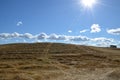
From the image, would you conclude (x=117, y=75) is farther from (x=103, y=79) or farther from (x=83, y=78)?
(x=83, y=78)

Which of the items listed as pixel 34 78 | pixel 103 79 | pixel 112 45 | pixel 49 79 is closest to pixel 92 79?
pixel 103 79

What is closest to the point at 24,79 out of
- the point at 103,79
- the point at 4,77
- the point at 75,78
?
the point at 4,77

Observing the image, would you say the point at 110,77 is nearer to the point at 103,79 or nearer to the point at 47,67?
the point at 103,79

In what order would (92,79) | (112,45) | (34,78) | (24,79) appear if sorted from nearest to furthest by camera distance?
(24,79), (34,78), (92,79), (112,45)

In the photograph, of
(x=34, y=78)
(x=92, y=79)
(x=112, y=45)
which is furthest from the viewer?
(x=112, y=45)

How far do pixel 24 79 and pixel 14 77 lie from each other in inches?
72.4

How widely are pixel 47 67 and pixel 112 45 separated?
106 meters

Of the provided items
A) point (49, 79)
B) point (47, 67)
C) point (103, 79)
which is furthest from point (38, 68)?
point (103, 79)

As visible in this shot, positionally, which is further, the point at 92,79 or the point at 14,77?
the point at 92,79

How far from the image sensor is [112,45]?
14588cm

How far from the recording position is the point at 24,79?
27.8m

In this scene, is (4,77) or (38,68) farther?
(38,68)

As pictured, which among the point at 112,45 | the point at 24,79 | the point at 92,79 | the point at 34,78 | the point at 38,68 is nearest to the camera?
the point at 24,79

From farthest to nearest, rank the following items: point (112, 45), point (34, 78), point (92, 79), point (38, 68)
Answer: point (112, 45) < point (38, 68) < point (92, 79) < point (34, 78)
